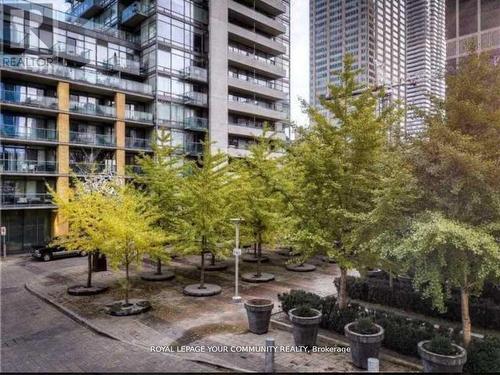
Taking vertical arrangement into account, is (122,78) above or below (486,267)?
above

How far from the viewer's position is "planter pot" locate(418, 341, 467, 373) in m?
8.95

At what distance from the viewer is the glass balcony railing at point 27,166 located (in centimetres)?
3022

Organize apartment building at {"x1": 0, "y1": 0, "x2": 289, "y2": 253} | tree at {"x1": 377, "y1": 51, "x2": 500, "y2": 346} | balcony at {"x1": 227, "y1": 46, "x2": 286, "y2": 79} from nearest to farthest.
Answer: tree at {"x1": 377, "y1": 51, "x2": 500, "y2": 346} < apartment building at {"x1": 0, "y1": 0, "x2": 289, "y2": 253} < balcony at {"x1": 227, "y1": 46, "x2": 286, "y2": 79}

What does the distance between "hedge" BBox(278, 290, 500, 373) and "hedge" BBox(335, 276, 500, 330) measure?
111 centimetres

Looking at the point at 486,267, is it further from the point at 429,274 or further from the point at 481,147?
the point at 481,147

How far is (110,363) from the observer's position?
10984mm

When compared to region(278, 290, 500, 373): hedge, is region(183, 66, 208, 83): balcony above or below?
above

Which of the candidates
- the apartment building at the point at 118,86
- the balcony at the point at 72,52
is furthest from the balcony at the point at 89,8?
the balcony at the point at 72,52

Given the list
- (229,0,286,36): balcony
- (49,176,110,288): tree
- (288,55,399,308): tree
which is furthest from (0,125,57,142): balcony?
(288,55,399,308): tree

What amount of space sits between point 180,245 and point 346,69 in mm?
11043

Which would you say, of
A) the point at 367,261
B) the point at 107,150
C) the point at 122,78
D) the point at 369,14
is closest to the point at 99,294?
the point at 367,261

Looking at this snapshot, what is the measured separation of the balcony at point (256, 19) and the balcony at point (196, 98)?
11631 millimetres

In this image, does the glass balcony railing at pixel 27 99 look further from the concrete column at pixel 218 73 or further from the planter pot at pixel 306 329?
the planter pot at pixel 306 329

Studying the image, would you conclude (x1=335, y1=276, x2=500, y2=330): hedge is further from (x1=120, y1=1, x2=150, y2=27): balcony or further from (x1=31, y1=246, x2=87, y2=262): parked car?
(x1=120, y1=1, x2=150, y2=27): balcony
